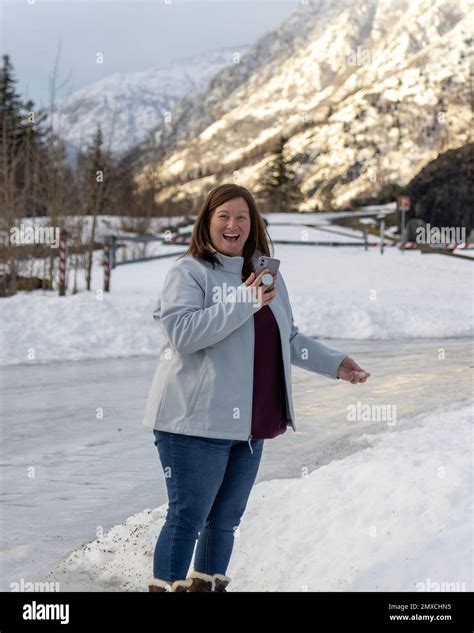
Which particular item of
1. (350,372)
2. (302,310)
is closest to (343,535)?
(350,372)

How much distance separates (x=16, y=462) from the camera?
753 centimetres

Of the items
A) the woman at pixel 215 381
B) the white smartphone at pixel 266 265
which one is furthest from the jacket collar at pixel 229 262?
the white smartphone at pixel 266 265

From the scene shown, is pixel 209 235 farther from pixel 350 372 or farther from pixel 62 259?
pixel 62 259

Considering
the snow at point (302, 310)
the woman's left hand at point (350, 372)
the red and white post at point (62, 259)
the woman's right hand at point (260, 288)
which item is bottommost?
the snow at point (302, 310)

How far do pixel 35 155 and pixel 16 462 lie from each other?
14627 millimetres

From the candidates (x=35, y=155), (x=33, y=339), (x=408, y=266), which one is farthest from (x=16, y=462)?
(x=408, y=266)

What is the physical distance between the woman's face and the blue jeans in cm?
75

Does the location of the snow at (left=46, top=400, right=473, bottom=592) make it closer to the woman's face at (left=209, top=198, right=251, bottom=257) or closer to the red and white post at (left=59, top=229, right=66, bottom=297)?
the woman's face at (left=209, top=198, right=251, bottom=257)

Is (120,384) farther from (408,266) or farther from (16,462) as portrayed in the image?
(408,266)

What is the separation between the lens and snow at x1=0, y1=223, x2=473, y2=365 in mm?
14461

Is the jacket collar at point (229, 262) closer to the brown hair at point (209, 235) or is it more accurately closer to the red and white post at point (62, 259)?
the brown hair at point (209, 235)

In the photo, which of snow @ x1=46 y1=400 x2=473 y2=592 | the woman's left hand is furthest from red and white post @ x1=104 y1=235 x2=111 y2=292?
the woman's left hand

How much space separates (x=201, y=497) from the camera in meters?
3.58

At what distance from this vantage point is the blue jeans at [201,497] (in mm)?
3557
